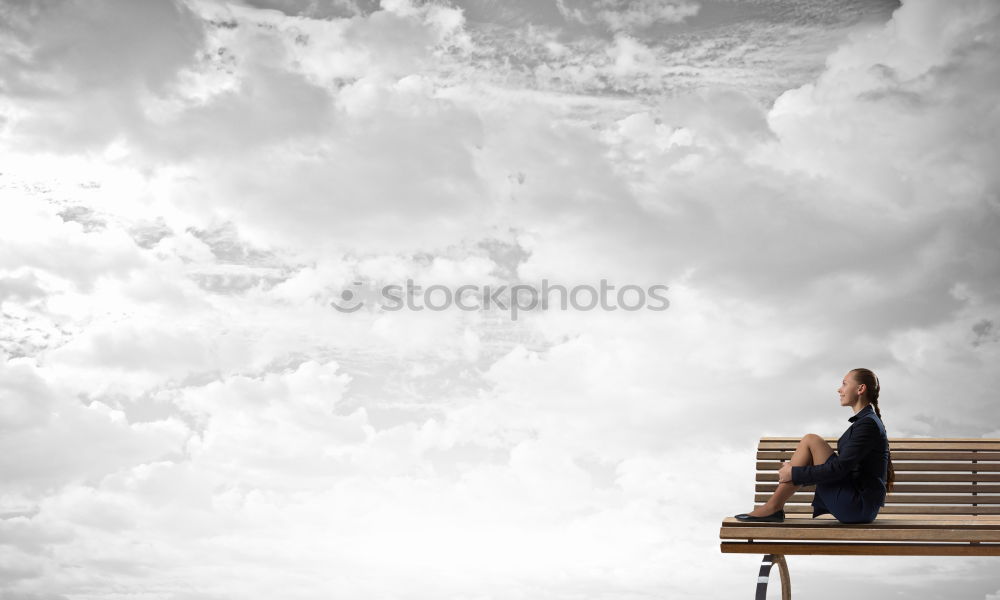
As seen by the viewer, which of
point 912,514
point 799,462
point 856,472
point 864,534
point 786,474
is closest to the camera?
point 864,534

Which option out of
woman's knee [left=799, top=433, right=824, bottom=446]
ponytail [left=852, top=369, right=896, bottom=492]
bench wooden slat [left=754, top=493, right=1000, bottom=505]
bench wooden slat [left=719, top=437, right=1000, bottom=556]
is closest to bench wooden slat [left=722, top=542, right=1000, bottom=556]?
bench wooden slat [left=719, top=437, right=1000, bottom=556]

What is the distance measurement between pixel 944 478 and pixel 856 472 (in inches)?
76.0

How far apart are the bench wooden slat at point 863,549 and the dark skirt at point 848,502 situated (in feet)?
0.77

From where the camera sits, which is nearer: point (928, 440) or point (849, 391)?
point (849, 391)

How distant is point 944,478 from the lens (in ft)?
26.3

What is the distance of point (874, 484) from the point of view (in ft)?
21.8

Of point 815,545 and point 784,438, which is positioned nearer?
point 815,545

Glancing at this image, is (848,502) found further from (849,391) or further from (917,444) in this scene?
(917,444)

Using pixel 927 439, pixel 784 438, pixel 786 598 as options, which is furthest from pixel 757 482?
pixel 927 439

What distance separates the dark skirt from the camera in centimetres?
665

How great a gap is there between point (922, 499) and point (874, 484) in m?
1.72

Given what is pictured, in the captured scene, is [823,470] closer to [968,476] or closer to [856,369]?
[856,369]

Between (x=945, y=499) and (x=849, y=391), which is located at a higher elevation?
(x=849, y=391)

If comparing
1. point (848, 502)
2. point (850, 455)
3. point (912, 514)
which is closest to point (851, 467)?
point (850, 455)
